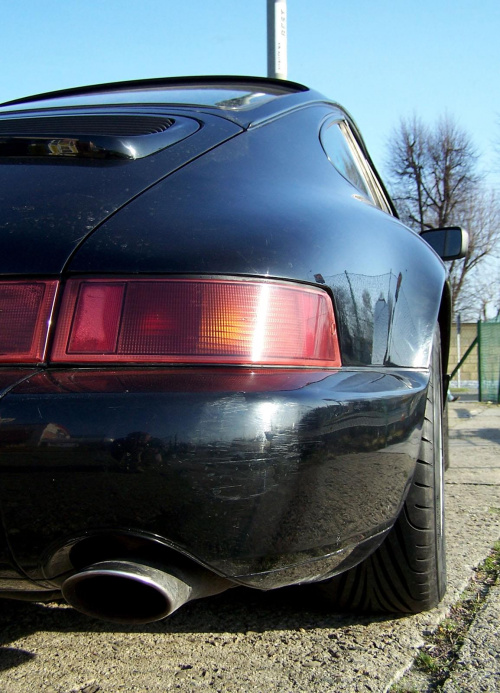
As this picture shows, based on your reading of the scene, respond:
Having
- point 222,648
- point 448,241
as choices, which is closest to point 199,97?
point 222,648

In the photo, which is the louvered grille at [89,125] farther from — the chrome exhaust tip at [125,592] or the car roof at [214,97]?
the chrome exhaust tip at [125,592]

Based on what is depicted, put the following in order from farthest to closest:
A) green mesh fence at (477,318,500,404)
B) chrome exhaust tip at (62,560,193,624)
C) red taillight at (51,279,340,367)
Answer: green mesh fence at (477,318,500,404) < red taillight at (51,279,340,367) < chrome exhaust tip at (62,560,193,624)

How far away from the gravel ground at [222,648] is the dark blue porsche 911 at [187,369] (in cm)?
39

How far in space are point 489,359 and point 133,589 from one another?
12396mm

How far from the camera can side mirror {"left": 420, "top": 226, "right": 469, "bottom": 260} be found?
3301 mm

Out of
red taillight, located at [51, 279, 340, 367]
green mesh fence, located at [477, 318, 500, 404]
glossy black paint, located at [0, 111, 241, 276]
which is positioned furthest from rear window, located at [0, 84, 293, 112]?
green mesh fence, located at [477, 318, 500, 404]

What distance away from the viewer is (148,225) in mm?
1372

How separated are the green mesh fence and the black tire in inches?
431

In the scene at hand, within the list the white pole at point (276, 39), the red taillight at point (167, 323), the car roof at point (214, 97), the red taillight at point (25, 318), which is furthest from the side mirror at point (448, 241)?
the white pole at point (276, 39)

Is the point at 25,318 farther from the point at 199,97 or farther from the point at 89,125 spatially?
the point at 199,97

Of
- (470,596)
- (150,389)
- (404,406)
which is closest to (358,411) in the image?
(404,406)

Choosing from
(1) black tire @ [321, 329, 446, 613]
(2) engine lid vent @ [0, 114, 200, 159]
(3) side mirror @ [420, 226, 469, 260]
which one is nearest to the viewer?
(2) engine lid vent @ [0, 114, 200, 159]

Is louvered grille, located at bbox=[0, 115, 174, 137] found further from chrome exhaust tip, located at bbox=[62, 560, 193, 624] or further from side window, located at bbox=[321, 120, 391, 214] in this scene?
chrome exhaust tip, located at bbox=[62, 560, 193, 624]

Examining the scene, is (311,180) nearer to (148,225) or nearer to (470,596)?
(148,225)
